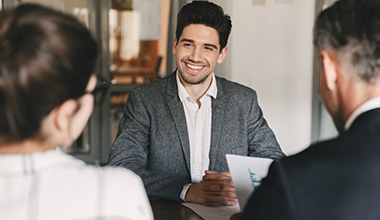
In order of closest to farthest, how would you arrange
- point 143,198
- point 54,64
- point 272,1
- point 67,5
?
point 54,64 → point 143,198 → point 272,1 → point 67,5

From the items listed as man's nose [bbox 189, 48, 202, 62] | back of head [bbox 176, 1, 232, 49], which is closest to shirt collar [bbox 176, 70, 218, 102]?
man's nose [bbox 189, 48, 202, 62]

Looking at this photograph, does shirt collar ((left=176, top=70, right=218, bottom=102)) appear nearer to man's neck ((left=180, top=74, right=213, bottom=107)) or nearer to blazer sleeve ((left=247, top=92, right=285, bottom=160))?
man's neck ((left=180, top=74, right=213, bottom=107))

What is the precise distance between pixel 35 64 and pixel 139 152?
1.22m

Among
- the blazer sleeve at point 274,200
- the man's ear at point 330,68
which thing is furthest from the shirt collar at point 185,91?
the blazer sleeve at point 274,200

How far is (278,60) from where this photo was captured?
3811 millimetres

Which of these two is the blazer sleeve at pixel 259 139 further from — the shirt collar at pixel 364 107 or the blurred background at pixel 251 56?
the blurred background at pixel 251 56

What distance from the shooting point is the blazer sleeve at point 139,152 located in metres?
1.61

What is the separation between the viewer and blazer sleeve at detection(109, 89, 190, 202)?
63.3 inches

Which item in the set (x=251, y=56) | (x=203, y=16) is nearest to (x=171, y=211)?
(x=203, y=16)

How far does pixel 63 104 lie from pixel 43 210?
198mm

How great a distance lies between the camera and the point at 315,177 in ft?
2.44

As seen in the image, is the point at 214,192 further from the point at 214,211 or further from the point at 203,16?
the point at 203,16

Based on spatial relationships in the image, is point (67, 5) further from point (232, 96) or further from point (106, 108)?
point (232, 96)

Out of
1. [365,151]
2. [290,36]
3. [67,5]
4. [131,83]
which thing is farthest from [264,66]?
[365,151]
